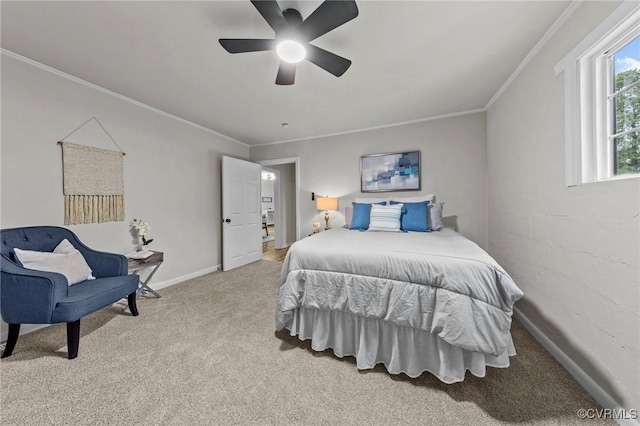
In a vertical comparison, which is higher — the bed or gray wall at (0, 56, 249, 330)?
gray wall at (0, 56, 249, 330)

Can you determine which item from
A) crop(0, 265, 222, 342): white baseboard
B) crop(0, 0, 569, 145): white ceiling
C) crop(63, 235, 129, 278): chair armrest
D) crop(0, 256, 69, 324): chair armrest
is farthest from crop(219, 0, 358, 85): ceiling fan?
crop(0, 265, 222, 342): white baseboard

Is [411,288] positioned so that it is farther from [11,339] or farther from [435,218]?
[11,339]

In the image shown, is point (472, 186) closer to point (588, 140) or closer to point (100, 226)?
point (588, 140)

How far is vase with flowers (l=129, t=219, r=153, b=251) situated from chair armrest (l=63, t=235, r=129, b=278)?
1.88 feet

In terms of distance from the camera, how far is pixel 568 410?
4.00 ft

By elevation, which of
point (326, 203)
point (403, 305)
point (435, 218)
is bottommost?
point (403, 305)

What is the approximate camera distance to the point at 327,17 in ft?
4.30

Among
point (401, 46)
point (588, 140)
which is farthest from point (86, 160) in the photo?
point (588, 140)

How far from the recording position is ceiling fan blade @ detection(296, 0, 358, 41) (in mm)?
1202

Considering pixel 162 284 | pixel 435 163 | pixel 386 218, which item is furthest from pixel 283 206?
pixel 435 163

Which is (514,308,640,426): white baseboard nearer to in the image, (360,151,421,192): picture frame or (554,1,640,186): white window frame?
(554,1,640,186): white window frame

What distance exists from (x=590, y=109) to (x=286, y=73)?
2.07m

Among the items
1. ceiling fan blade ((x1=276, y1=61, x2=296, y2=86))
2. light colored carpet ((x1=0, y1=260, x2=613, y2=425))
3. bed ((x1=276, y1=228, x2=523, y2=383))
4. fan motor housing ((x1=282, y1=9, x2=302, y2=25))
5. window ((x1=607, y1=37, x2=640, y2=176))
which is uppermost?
fan motor housing ((x1=282, y1=9, x2=302, y2=25))

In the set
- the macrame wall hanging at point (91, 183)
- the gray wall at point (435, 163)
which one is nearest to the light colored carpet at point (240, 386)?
the macrame wall hanging at point (91, 183)
